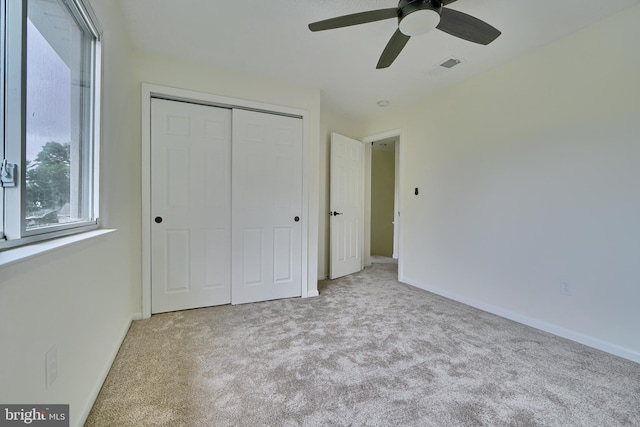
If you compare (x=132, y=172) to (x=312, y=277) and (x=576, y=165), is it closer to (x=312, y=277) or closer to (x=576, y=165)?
(x=312, y=277)

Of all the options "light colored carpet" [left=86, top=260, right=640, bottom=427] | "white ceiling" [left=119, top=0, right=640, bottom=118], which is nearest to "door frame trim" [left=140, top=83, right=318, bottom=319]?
"white ceiling" [left=119, top=0, right=640, bottom=118]

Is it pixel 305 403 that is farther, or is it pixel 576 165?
pixel 576 165

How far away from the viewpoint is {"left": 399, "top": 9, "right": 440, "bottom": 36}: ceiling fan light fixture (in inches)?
61.3

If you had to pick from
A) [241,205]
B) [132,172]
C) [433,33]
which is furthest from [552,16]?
[132,172]

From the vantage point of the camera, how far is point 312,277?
10.3ft

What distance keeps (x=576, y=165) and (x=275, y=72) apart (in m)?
2.82

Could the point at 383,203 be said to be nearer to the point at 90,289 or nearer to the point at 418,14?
the point at 418,14

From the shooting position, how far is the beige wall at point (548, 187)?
6.33ft

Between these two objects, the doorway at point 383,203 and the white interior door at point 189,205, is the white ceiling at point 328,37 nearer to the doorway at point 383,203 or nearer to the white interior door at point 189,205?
the white interior door at point 189,205

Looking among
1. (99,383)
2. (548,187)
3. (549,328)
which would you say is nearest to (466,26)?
(548,187)

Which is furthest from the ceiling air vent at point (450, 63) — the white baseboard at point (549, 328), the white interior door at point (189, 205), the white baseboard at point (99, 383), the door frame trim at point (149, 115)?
the white baseboard at point (99, 383)

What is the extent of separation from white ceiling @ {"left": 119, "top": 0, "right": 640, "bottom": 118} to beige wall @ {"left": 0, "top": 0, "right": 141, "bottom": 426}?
392 millimetres

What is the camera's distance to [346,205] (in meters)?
3.99

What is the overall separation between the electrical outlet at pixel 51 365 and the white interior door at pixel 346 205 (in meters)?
3.04
